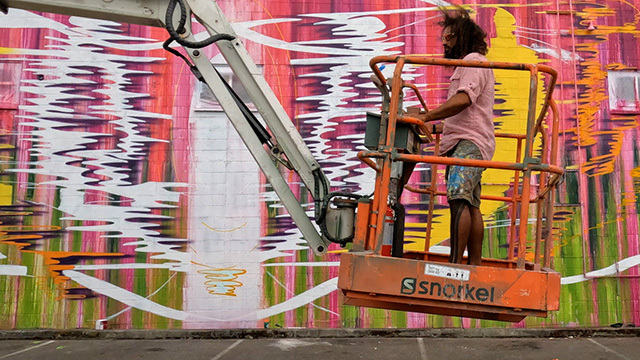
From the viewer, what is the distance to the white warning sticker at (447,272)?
3.45 metres

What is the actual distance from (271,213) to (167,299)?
85.6 inches

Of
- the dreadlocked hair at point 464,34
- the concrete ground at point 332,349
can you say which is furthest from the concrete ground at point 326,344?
the dreadlocked hair at point 464,34

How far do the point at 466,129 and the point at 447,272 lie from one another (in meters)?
1.17

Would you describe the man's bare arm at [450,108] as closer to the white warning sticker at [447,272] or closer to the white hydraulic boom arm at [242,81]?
the white hydraulic boom arm at [242,81]

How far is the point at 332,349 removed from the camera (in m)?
7.70

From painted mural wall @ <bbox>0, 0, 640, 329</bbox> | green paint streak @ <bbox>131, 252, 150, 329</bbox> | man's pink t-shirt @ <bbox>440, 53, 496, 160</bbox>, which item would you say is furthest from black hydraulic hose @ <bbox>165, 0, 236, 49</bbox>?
green paint streak @ <bbox>131, 252, 150, 329</bbox>

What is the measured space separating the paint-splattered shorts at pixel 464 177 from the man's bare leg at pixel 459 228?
0.06 meters

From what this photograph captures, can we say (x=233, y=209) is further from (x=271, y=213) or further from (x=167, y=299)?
(x=167, y=299)

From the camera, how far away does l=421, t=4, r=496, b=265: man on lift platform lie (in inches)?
154

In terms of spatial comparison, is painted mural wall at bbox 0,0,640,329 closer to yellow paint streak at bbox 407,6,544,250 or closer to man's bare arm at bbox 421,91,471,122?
yellow paint streak at bbox 407,6,544,250

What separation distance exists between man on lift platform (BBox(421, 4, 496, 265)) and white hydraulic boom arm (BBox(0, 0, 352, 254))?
3.23 ft

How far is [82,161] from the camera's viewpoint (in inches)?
359

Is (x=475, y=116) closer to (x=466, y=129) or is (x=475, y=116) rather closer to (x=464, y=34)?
(x=466, y=129)

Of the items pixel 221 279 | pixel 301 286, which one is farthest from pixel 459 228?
pixel 221 279
